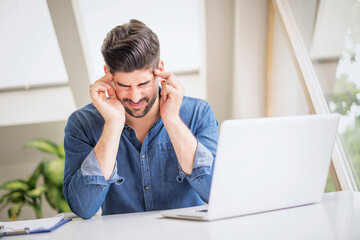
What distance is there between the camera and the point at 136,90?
5.77ft

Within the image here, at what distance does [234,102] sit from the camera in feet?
15.8

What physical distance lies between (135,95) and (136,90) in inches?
1.0

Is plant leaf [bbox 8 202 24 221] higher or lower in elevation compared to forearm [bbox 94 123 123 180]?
lower

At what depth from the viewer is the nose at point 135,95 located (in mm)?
1745

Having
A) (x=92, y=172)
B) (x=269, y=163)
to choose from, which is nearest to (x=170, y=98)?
(x=92, y=172)

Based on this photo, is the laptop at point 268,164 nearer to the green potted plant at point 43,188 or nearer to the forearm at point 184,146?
the forearm at point 184,146

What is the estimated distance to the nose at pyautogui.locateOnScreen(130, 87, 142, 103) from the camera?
175 centimetres

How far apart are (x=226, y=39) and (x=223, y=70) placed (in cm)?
41

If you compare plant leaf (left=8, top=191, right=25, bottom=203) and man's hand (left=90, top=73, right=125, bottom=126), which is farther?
plant leaf (left=8, top=191, right=25, bottom=203)

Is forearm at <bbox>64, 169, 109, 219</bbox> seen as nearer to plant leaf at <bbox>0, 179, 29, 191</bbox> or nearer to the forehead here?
the forehead

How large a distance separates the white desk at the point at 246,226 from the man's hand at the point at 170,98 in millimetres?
483

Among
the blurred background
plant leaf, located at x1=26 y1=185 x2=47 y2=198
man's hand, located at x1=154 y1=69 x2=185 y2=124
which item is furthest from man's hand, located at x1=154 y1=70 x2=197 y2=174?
plant leaf, located at x1=26 y1=185 x2=47 y2=198

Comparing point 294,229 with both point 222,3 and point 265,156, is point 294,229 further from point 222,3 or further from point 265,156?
point 222,3

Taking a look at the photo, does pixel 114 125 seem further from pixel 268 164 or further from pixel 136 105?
pixel 268 164
